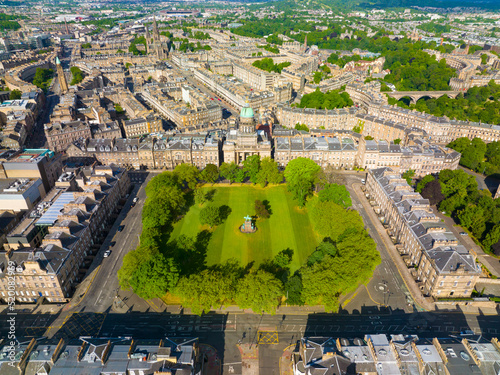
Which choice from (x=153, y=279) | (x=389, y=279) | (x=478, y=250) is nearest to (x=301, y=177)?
(x=389, y=279)

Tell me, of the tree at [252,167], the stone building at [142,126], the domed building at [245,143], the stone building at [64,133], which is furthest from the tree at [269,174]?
the stone building at [64,133]

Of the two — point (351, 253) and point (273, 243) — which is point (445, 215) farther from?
point (273, 243)

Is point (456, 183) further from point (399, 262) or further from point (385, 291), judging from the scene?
point (385, 291)

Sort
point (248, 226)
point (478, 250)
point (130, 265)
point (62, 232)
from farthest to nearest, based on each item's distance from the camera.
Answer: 1. point (248, 226)
2. point (478, 250)
3. point (62, 232)
4. point (130, 265)

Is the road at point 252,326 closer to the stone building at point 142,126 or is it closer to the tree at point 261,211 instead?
the tree at point 261,211

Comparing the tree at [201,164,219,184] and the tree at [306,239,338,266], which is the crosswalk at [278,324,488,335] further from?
the tree at [201,164,219,184]

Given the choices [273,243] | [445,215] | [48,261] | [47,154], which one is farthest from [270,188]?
[47,154]
